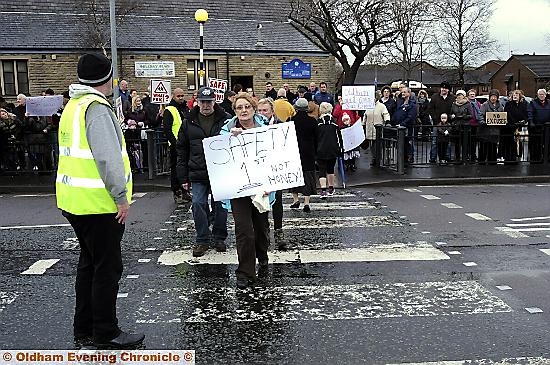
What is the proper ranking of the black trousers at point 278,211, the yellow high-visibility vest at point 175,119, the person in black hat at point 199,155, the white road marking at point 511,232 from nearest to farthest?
the person in black hat at point 199,155 < the white road marking at point 511,232 < the black trousers at point 278,211 < the yellow high-visibility vest at point 175,119

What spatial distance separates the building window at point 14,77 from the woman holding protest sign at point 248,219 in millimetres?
32509

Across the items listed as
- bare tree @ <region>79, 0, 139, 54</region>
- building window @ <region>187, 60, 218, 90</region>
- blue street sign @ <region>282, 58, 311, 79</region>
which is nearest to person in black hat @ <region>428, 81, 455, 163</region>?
blue street sign @ <region>282, 58, 311, 79</region>

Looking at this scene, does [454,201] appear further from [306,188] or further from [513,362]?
[513,362]

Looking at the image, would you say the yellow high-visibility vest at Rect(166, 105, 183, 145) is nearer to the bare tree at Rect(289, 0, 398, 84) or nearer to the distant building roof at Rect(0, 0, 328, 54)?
the bare tree at Rect(289, 0, 398, 84)

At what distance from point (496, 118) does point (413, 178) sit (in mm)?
3158

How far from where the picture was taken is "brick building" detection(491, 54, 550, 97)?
76.2 meters

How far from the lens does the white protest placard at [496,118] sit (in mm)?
15086

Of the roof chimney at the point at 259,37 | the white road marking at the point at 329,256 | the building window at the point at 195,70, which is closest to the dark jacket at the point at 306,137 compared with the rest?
the white road marking at the point at 329,256

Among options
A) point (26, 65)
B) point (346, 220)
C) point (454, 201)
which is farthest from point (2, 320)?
point (26, 65)

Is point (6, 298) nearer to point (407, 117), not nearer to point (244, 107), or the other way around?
point (244, 107)

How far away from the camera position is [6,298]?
5855 mm

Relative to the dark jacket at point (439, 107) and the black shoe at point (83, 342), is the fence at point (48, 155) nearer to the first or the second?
the dark jacket at point (439, 107)

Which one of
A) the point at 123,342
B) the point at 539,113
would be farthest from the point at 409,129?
the point at 123,342

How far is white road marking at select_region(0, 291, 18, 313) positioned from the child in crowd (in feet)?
37.9
